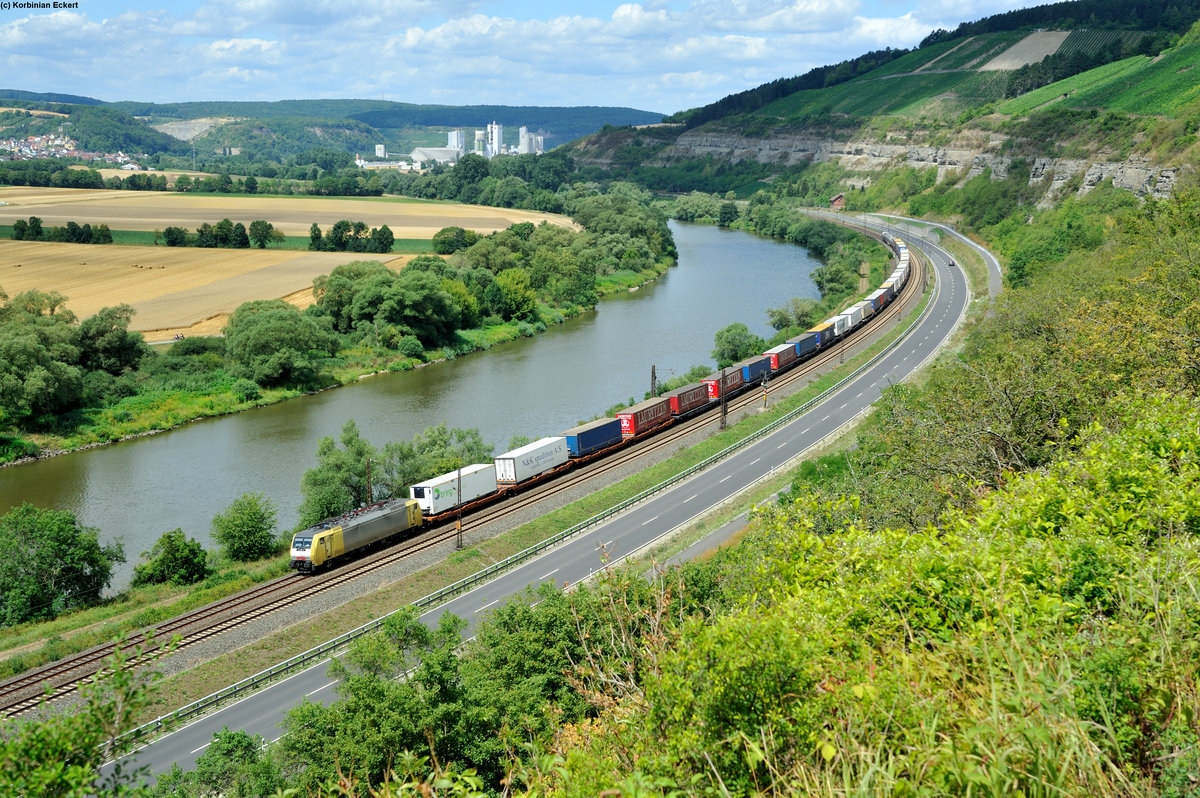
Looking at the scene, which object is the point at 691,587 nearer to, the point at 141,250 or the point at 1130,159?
the point at 1130,159

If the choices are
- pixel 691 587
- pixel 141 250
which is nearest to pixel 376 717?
pixel 691 587

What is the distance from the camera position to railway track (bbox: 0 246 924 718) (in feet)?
82.6

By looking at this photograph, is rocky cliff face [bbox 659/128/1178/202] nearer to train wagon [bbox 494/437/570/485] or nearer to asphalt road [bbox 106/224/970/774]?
asphalt road [bbox 106/224/970/774]

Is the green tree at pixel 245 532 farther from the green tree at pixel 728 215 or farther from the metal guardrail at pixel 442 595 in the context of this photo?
the green tree at pixel 728 215

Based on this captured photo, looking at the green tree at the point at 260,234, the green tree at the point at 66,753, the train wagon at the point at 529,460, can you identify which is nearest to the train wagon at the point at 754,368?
the train wagon at the point at 529,460

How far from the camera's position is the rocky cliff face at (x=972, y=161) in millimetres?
80312

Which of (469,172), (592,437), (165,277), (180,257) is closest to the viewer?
(592,437)

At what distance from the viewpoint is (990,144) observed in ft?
433

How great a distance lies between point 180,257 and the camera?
105 metres

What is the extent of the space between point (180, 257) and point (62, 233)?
745 inches

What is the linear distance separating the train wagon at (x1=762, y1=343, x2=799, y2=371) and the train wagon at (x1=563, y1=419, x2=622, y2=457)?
17.4 m

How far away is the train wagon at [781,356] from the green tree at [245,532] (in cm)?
3619

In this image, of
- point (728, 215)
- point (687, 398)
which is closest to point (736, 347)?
point (687, 398)

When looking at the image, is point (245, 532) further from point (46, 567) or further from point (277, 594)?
Answer: point (46, 567)
